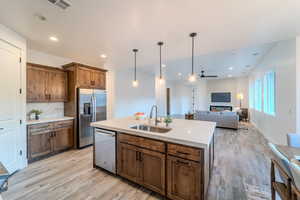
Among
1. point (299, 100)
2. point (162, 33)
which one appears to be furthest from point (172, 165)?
point (299, 100)

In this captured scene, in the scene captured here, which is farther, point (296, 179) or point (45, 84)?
point (45, 84)

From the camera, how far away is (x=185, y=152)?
1651 millimetres

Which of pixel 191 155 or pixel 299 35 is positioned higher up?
pixel 299 35

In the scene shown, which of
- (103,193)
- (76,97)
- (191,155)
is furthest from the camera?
(76,97)

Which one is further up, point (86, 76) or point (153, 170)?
point (86, 76)

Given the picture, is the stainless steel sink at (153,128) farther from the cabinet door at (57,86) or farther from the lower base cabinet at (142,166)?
the cabinet door at (57,86)

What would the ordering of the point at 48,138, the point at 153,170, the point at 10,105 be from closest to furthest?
1. the point at 153,170
2. the point at 10,105
3. the point at 48,138

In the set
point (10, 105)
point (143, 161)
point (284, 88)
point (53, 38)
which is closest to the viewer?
point (143, 161)

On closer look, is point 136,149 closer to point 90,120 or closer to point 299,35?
point 90,120

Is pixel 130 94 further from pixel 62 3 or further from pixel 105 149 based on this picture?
pixel 62 3

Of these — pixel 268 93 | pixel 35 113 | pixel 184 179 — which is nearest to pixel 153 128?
pixel 184 179

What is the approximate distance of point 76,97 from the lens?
12.1ft

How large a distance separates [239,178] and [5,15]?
4.81 metres

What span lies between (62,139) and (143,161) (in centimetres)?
269
